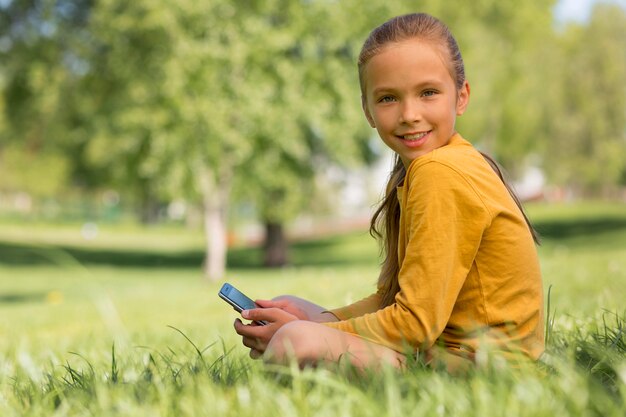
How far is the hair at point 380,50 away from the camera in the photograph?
2.57m

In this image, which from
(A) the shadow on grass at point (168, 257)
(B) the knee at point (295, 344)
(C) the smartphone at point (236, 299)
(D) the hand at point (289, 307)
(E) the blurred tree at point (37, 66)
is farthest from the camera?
(A) the shadow on grass at point (168, 257)

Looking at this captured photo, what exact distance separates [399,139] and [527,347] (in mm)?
810

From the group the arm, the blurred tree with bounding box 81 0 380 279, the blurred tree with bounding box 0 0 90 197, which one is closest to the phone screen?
the arm

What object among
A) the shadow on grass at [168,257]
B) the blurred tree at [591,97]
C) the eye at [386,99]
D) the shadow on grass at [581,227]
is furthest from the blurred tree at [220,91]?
the blurred tree at [591,97]

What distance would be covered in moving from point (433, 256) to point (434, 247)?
0.03 m

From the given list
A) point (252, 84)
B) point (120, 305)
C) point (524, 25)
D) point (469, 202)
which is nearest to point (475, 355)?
point (469, 202)

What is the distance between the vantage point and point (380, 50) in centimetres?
257

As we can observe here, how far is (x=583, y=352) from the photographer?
2.63m

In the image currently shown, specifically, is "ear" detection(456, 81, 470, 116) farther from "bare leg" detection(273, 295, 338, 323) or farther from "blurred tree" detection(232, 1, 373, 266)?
"blurred tree" detection(232, 1, 373, 266)

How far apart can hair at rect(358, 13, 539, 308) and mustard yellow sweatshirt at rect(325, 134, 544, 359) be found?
0.77 ft

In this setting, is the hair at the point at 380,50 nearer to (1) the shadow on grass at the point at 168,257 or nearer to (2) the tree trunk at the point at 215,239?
(2) the tree trunk at the point at 215,239

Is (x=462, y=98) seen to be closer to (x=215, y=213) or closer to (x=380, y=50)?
(x=380, y=50)

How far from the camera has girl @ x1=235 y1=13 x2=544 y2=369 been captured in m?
2.33

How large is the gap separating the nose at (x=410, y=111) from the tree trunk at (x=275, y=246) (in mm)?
20748
